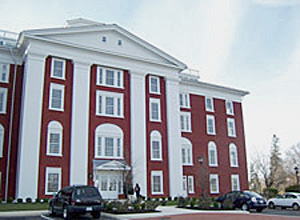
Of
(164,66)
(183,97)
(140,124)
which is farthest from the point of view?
(183,97)

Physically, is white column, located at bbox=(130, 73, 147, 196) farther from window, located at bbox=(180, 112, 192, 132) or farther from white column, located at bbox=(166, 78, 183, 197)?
window, located at bbox=(180, 112, 192, 132)

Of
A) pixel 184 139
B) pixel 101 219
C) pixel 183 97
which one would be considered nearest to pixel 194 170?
pixel 184 139

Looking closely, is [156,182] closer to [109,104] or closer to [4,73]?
[109,104]

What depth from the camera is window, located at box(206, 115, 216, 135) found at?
40.2 m

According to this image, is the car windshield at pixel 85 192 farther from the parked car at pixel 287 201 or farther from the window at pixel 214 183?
the window at pixel 214 183

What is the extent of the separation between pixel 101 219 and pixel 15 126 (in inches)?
618

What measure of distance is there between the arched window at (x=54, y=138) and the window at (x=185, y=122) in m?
14.4

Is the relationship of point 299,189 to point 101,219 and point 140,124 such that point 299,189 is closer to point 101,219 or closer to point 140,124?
point 140,124

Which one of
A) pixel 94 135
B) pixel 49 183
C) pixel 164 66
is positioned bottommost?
pixel 49 183

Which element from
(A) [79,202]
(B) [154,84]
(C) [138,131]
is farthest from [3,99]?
(A) [79,202]

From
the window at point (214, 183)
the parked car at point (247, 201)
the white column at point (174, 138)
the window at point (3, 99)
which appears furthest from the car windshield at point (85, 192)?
the window at point (214, 183)

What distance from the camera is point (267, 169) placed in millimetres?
60031

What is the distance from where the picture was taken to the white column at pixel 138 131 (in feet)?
104

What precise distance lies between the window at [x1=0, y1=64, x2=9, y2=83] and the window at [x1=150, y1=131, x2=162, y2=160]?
1410 centimetres
